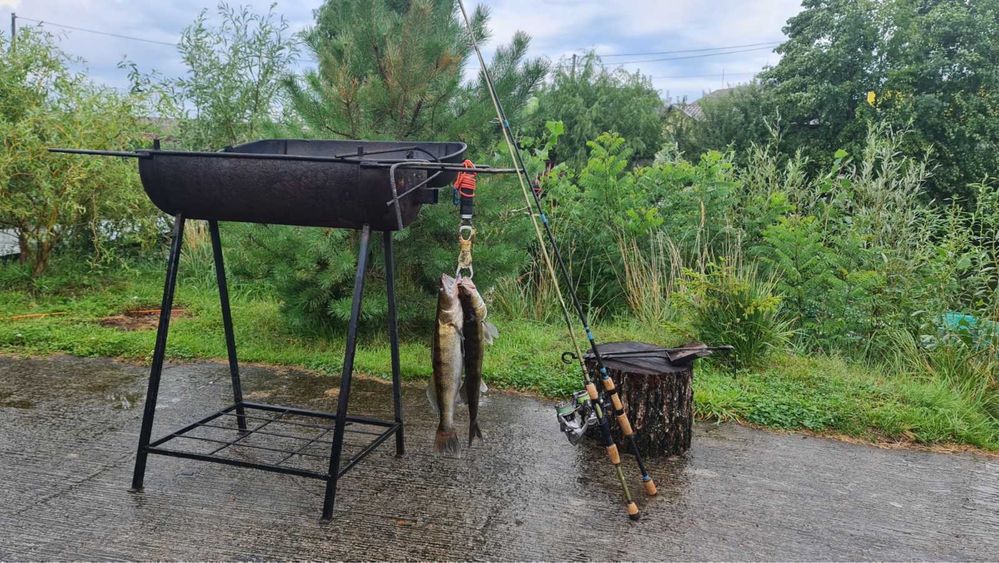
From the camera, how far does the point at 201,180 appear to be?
3154 mm

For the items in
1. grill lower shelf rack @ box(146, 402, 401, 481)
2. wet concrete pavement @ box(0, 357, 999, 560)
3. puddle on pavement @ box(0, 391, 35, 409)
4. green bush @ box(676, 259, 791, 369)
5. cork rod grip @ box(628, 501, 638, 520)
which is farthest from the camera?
green bush @ box(676, 259, 791, 369)

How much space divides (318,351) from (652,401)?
286 centimetres

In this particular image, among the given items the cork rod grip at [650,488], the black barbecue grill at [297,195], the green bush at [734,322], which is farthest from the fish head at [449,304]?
the green bush at [734,322]

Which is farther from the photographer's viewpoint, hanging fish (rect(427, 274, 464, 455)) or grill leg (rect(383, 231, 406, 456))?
grill leg (rect(383, 231, 406, 456))

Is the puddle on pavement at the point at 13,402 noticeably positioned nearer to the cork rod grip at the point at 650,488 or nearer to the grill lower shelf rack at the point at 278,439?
the grill lower shelf rack at the point at 278,439

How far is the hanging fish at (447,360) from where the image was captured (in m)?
2.96

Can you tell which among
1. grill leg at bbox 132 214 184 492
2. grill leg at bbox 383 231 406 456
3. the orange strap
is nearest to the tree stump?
grill leg at bbox 383 231 406 456

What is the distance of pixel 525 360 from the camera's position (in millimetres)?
5344

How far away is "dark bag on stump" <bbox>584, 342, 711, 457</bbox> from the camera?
12.3 ft

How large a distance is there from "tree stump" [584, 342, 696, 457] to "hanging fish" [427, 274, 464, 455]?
106 cm

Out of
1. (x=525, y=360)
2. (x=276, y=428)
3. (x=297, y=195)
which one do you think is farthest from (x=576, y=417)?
(x=525, y=360)

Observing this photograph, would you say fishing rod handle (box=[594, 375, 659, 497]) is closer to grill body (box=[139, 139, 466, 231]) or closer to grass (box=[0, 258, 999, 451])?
grill body (box=[139, 139, 466, 231])

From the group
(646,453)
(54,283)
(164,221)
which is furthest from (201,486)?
(164,221)

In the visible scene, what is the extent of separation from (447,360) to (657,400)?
1304mm
